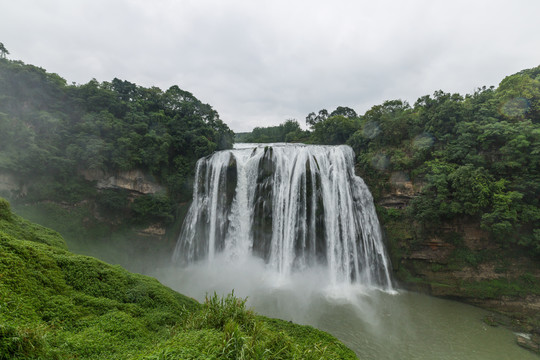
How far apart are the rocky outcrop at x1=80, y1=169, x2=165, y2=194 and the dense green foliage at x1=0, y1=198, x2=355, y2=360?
12.0m

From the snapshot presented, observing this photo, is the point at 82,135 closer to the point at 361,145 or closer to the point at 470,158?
the point at 361,145

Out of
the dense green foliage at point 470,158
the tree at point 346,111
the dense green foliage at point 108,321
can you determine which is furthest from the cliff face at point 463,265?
the tree at point 346,111

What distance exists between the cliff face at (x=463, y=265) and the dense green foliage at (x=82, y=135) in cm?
1556

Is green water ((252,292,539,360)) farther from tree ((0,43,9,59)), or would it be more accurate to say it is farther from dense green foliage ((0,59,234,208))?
tree ((0,43,9,59))

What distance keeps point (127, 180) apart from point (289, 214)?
1260 centimetres

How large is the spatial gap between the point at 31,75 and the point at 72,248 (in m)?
12.3

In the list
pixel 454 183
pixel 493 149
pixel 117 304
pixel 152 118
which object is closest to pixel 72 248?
pixel 152 118

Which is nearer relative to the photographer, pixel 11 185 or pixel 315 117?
pixel 11 185

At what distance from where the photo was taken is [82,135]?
16.1 meters

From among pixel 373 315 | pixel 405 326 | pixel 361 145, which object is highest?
pixel 361 145

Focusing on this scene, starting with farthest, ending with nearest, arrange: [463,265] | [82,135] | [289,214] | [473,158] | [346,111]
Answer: [346,111]
[82,135]
[289,214]
[473,158]
[463,265]

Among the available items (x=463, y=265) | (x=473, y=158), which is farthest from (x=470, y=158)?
(x=463, y=265)

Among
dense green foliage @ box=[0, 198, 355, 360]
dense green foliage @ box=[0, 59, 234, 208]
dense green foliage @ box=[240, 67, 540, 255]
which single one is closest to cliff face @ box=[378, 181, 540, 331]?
dense green foliage @ box=[240, 67, 540, 255]

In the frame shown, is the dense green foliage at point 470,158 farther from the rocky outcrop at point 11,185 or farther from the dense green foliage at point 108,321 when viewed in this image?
the rocky outcrop at point 11,185
